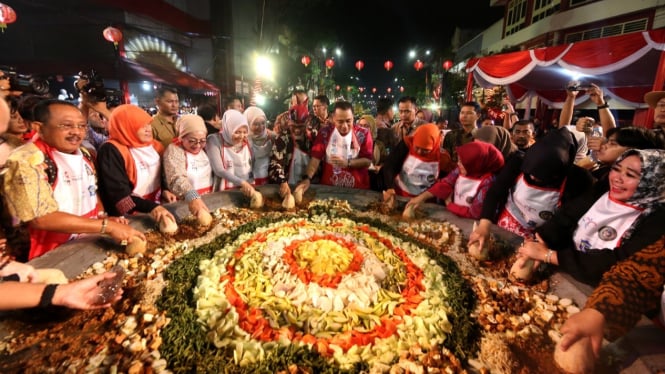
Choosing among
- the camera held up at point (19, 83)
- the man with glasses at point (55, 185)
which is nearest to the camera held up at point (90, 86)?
the camera held up at point (19, 83)

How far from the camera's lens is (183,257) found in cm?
253

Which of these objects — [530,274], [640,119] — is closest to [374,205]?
[530,274]

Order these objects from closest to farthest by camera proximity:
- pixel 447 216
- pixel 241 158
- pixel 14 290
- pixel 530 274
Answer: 1. pixel 14 290
2. pixel 530 274
3. pixel 447 216
4. pixel 241 158

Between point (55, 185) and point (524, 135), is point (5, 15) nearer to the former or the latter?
point (55, 185)

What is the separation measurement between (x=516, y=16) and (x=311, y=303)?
2535 cm

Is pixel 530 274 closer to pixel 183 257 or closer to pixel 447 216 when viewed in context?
pixel 447 216

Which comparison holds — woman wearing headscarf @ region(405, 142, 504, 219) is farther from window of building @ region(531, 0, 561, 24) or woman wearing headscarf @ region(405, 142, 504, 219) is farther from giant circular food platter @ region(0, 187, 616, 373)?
window of building @ region(531, 0, 561, 24)

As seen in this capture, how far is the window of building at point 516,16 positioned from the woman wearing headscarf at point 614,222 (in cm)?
2229

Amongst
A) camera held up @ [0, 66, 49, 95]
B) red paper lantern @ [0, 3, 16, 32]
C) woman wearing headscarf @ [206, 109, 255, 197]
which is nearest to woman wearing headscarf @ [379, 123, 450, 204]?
woman wearing headscarf @ [206, 109, 255, 197]

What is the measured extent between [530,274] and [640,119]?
10.5 meters

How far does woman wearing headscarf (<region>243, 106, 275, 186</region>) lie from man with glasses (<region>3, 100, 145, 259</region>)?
206 cm

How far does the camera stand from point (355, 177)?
15.3ft

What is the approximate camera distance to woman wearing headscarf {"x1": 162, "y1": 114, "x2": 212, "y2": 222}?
3.36m

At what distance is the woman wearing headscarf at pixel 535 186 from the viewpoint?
2.54 meters
